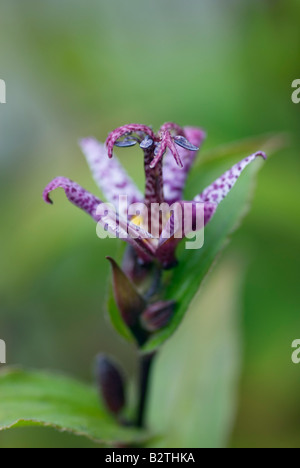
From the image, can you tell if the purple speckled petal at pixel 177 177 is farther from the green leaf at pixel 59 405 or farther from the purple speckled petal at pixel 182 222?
the green leaf at pixel 59 405

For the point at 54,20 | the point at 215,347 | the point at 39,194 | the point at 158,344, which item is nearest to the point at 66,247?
the point at 39,194

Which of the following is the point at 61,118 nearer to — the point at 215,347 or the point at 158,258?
the point at 215,347

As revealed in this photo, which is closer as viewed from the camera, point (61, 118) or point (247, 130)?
point (247, 130)

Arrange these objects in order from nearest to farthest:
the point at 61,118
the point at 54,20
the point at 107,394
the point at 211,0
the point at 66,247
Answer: the point at 107,394, the point at 66,247, the point at 54,20, the point at 61,118, the point at 211,0

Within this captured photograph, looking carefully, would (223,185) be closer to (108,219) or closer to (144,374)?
(108,219)

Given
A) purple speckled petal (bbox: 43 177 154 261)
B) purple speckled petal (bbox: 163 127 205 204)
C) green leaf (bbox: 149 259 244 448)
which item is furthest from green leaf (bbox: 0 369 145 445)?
purple speckled petal (bbox: 163 127 205 204)

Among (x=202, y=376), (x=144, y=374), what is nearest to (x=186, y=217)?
(x=144, y=374)
